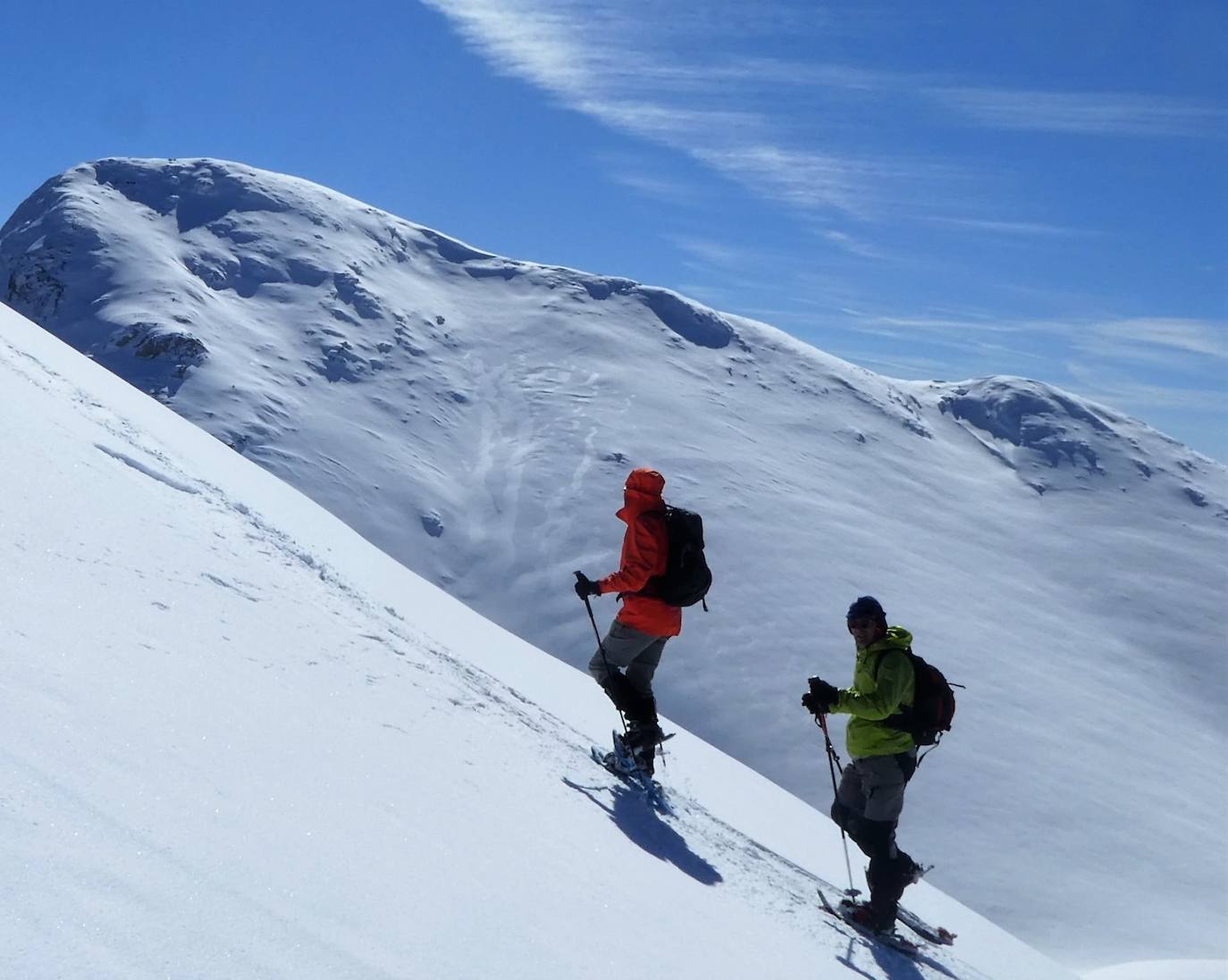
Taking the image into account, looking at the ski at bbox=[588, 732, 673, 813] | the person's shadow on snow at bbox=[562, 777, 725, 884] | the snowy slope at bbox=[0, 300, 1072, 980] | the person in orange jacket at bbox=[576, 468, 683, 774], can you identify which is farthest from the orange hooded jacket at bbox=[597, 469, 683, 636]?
the person's shadow on snow at bbox=[562, 777, 725, 884]

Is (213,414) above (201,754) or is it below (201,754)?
above

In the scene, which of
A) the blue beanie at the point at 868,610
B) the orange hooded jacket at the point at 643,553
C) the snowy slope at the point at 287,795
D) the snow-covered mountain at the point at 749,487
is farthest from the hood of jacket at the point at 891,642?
the snow-covered mountain at the point at 749,487

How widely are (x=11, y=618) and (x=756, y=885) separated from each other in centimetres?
402

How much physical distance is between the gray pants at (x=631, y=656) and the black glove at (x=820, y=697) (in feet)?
3.69

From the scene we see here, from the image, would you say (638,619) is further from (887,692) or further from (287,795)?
(287,795)

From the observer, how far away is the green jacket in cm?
578

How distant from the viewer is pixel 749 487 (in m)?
78.9

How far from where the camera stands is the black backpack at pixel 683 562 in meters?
6.42

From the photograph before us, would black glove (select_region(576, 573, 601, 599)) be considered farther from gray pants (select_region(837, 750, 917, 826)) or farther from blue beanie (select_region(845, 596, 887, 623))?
gray pants (select_region(837, 750, 917, 826))

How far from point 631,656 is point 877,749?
167 centimetres

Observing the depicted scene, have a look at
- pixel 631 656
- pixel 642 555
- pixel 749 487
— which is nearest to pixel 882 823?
pixel 631 656

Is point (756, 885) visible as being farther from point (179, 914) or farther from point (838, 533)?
point (838, 533)

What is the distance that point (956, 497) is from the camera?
99.2 m

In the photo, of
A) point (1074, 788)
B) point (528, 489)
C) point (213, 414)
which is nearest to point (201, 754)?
point (1074, 788)
